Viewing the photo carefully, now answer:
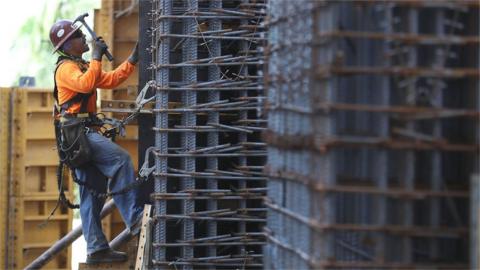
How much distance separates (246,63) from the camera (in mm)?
11438

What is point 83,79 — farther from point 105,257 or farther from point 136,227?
point 105,257

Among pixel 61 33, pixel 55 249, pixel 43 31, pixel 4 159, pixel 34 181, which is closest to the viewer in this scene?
pixel 61 33

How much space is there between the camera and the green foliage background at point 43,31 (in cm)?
3025

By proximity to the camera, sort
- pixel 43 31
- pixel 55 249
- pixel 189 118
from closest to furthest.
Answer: pixel 189 118
pixel 55 249
pixel 43 31

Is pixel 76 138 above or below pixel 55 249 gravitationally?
above

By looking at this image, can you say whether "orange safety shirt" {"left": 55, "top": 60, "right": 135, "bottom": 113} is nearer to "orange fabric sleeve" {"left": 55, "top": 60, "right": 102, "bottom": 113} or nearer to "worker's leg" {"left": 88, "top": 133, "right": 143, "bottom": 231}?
"orange fabric sleeve" {"left": 55, "top": 60, "right": 102, "bottom": 113}

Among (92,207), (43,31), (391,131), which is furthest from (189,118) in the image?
(43,31)

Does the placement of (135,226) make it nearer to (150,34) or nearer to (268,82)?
(150,34)

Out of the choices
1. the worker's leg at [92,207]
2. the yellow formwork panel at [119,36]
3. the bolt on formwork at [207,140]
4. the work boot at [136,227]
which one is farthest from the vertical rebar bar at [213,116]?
the yellow formwork panel at [119,36]

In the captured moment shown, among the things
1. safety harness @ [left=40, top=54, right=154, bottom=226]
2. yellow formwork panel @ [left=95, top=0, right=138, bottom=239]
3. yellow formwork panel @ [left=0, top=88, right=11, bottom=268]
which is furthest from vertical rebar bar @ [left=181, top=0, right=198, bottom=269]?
yellow formwork panel @ [left=0, top=88, right=11, bottom=268]

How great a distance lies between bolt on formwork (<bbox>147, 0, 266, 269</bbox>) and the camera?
11391mm

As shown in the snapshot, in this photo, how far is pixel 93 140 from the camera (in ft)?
40.0

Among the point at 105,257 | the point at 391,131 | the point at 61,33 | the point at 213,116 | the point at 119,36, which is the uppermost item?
the point at 119,36

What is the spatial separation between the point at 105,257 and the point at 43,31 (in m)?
18.6
